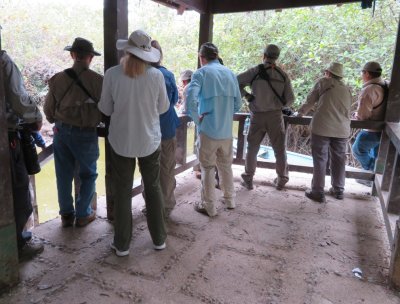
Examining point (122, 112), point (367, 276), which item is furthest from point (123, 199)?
point (367, 276)

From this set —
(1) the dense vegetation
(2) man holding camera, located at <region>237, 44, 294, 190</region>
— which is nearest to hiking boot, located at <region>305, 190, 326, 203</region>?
(2) man holding camera, located at <region>237, 44, 294, 190</region>

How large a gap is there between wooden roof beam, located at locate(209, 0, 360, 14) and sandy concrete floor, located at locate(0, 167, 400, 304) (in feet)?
7.75

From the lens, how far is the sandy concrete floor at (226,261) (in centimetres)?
216

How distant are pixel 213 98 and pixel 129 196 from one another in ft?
4.08

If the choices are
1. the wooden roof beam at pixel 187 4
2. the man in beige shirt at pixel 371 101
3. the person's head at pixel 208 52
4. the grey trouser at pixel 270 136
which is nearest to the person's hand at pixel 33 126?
the person's head at pixel 208 52

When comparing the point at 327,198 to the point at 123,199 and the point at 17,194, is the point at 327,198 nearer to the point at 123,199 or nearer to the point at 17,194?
the point at 123,199

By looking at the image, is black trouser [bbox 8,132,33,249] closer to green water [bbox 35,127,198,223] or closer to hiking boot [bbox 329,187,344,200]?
hiking boot [bbox 329,187,344,200]

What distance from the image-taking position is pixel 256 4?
4.21 meters

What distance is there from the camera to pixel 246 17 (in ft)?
35.2

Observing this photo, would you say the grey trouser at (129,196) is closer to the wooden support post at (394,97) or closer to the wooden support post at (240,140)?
the wooden support post at (240,140)

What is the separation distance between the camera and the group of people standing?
2367mm

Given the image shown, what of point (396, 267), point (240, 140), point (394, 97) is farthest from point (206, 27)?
point (396, 267)

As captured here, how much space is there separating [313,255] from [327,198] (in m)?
1.45

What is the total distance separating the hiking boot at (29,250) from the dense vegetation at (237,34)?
6129 mm
